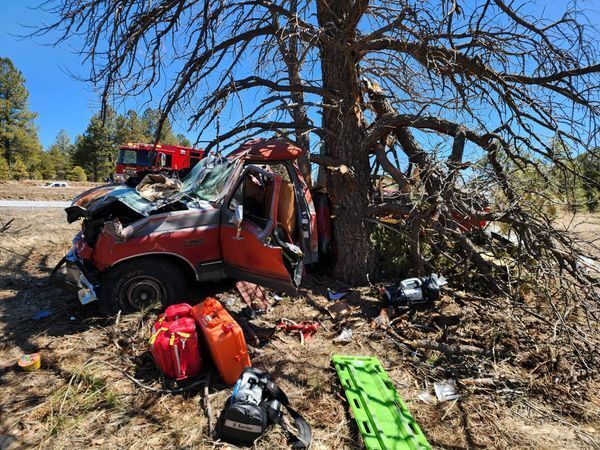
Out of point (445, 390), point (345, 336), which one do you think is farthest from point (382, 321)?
point (445, 390)

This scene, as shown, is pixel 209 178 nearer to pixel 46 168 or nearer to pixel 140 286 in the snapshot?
pixel 140 286

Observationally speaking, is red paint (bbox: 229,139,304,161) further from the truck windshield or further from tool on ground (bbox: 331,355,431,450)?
the truck windshield

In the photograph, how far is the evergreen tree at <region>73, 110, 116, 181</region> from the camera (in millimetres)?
42312

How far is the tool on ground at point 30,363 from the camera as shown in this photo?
10.8 ft

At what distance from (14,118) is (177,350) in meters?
41.7

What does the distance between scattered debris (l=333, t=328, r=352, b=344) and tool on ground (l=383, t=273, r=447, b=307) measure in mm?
803

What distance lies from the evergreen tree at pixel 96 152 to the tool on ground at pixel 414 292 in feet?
149

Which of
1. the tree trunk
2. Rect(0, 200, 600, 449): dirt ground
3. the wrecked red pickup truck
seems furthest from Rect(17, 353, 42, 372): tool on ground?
the tree trunk

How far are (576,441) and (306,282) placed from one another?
3847 millimetres

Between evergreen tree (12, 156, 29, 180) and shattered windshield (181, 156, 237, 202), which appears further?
evergreen tree (12, 156, 29, 180)

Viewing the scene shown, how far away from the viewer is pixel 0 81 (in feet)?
105

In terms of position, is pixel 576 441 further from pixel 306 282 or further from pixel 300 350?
pixel 306 282

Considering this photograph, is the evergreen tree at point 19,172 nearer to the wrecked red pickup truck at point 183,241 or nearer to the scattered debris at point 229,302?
the wrecked red pickup truck at point 183,241

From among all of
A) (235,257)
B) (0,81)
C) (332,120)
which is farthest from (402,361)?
(0,81)
